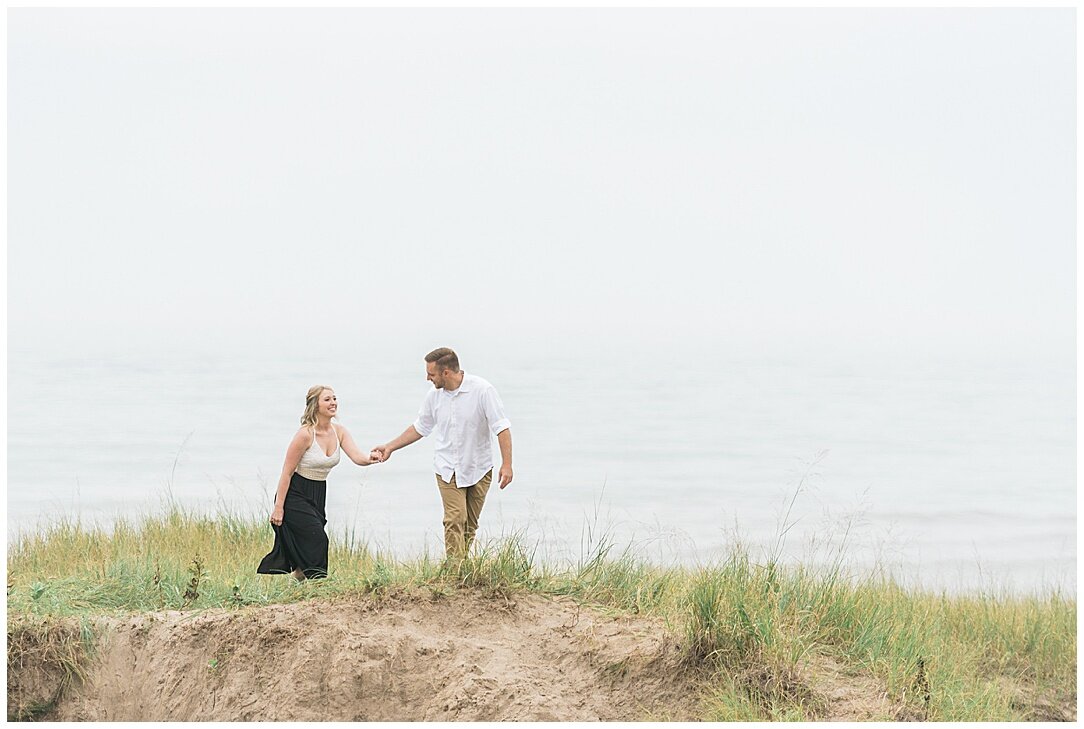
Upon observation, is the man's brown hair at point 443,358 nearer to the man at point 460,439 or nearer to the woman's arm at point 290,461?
the man at point 460,439

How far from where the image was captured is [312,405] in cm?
859

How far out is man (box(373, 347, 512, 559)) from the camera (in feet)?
29.2

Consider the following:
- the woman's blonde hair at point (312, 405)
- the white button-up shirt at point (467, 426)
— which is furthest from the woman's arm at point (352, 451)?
the white button-up shirt at point (467, 426)

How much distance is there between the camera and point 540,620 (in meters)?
7.88

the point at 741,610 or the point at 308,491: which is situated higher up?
the point at 308,491

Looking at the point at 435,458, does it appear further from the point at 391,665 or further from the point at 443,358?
the point at 391,665

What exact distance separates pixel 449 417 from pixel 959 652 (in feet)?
13.3

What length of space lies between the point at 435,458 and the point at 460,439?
287 mm

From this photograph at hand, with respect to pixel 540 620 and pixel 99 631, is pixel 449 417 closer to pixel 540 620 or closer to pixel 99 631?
pixel 540 620

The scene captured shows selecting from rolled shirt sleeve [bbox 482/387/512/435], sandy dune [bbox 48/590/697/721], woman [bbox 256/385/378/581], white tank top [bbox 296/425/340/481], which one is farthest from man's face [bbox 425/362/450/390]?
sandy dune [bbox 48/590/697/721]

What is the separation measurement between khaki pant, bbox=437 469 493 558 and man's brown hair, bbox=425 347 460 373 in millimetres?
826

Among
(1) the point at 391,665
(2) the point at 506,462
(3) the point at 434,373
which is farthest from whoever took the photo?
(3) the point at 434,373

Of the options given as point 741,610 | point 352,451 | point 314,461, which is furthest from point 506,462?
point 741,610

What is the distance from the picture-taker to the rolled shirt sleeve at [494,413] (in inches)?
351
